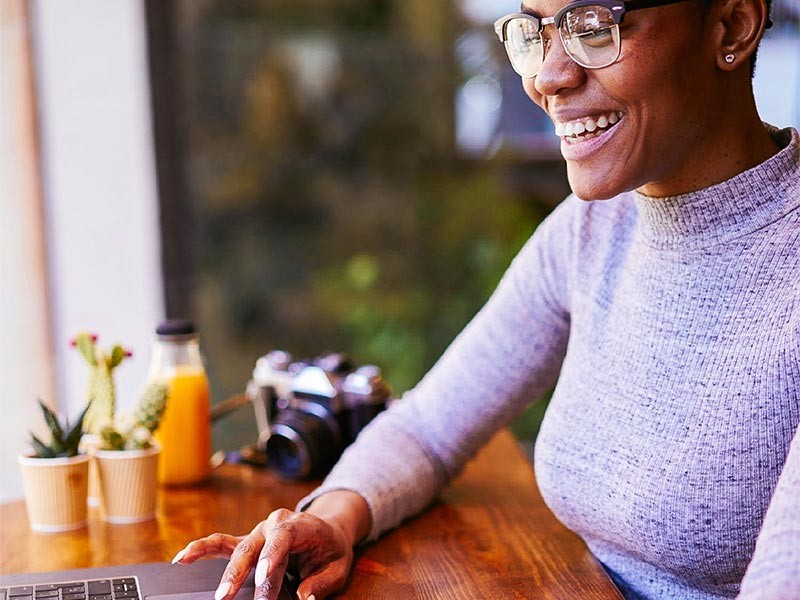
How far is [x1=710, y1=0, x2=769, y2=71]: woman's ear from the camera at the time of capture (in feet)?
3.45

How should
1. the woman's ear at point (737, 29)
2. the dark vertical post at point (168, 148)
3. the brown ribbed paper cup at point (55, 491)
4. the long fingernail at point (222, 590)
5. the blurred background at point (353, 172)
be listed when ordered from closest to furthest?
the long fingernail at point (222, 590) < the woman's ear at point (737, 29) < the brown ribbed paper cup at point (55, 491) < the dark vertical post at point (168, 148) < the blurred background at point (353, 172)

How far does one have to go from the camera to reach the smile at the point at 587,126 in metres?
1.08

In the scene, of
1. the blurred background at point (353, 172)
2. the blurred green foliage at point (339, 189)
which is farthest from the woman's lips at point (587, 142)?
the blurred green foliage at point (339, 189)

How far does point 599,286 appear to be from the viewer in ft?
4.04

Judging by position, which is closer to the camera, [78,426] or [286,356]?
[78,426]

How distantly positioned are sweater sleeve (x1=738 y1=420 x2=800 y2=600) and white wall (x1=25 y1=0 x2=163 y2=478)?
1.68m

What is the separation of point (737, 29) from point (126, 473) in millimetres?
901

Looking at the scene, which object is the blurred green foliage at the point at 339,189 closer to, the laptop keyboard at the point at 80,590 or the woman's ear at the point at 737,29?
the laptop keyboard at the point at 80,590

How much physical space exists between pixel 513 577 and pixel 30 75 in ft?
5.63

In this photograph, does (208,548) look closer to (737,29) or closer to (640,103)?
(640,103)

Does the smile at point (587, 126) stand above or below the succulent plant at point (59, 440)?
above

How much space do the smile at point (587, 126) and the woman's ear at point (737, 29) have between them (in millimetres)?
127

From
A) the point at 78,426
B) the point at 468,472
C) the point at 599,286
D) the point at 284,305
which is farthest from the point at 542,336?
the point at 284,305

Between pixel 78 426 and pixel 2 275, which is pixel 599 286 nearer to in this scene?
pixel 78 426
